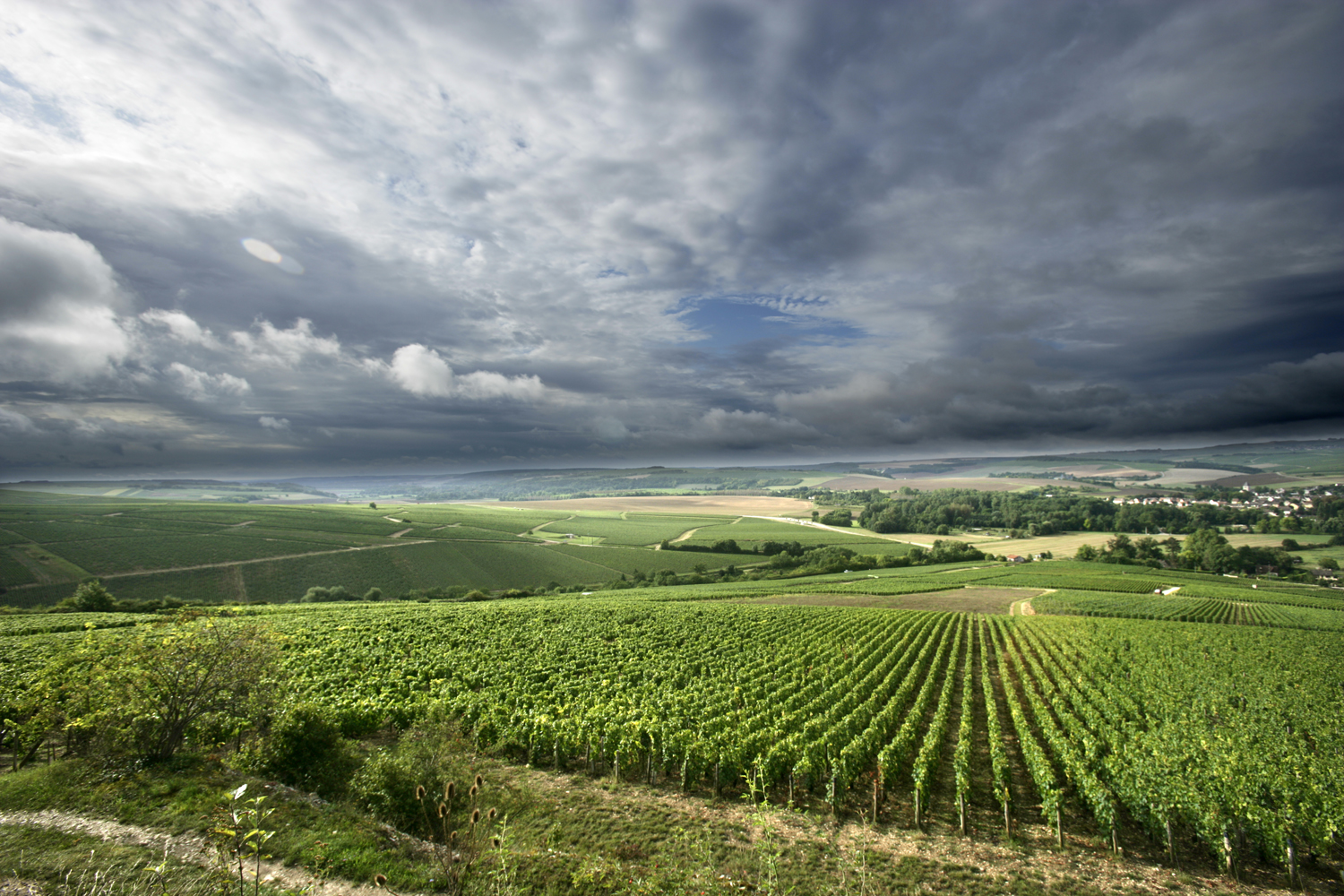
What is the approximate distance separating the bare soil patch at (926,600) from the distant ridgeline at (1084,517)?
8937 centimetres

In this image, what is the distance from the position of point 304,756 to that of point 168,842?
5.09m

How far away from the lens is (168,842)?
37.3 ft

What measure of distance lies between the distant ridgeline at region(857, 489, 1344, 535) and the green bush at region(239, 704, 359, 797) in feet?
550

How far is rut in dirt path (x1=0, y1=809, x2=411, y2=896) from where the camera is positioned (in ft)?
34.7

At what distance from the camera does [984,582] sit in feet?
285

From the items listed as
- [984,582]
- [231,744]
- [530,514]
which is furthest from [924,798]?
[530,514]

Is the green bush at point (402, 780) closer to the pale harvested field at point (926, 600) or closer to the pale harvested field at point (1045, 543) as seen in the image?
the pale harvested field at point (926, 600)

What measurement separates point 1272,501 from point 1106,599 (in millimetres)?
202293

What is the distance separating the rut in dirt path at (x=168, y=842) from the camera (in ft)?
34.7

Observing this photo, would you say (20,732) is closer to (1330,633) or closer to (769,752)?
(769,752)

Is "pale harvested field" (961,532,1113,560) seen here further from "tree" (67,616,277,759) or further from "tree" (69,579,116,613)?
"tree" (69,579,116,613)

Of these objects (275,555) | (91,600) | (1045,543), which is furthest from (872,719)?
(1045,543)

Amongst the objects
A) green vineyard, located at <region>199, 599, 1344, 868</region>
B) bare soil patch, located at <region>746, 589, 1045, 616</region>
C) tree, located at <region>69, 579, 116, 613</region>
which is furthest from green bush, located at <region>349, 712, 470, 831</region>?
tree, located at <region>69, 579, 116, 613</region>

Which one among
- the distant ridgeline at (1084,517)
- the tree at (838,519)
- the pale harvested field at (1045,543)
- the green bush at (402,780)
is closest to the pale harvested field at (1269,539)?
the distant ridgeline at (1084,517)
